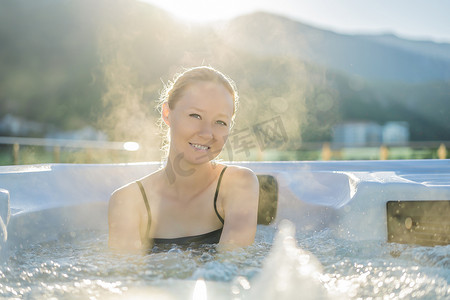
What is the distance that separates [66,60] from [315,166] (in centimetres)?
5823

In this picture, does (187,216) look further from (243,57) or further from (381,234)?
(243,57)

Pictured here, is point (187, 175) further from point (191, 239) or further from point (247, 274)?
point (247, 274)

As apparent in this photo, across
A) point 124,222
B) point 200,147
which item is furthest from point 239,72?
point 124,222

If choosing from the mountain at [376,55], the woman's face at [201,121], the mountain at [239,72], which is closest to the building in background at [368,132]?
the mountain at [239,72]

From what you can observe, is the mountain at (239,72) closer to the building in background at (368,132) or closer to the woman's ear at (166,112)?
the building in background at (368,132)

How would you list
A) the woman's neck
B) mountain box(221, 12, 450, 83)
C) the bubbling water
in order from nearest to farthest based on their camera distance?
the bubbling water, the woman's neck, mountain box(221, 12, 450, 83)

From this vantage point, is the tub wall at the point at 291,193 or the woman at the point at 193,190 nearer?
the woman at the point at 193,190

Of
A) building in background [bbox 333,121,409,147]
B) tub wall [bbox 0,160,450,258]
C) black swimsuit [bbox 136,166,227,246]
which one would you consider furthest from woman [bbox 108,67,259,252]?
building in background [bbox 333,121,409,147]

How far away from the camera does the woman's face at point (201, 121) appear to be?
159 centimetres

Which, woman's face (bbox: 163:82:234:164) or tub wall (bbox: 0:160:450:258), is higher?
woman's face (bbox: 163:82:234:164)

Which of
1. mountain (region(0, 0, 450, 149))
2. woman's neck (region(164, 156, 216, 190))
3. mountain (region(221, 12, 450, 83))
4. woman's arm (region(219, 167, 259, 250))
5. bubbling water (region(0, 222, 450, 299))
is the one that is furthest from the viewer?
mountain (region(221, 12, 450, 83))

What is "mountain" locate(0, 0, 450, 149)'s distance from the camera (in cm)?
3959

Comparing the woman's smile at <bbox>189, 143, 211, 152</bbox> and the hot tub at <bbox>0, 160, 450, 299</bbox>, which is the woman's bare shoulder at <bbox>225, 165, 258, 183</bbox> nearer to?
the woman's smile at <bbox>189, 143, 211, 152</bbox>

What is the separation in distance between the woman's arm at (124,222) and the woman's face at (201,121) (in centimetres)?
27
